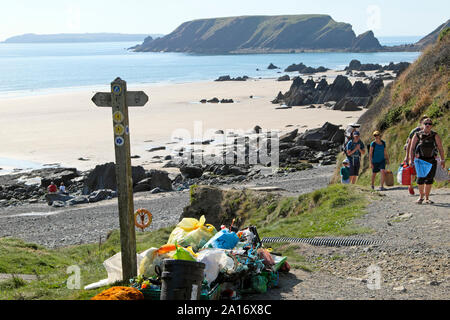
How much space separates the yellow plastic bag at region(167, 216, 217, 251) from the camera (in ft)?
25.2

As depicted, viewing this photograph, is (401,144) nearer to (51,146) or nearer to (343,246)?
(343,246)

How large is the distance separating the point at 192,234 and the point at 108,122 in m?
43.1

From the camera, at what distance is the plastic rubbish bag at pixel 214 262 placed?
673cm

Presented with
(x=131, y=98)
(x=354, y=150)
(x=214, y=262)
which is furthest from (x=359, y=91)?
(x=214, y=262)

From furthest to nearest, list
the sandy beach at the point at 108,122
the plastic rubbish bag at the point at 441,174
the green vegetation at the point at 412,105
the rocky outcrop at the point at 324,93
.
Answer: the rocky outcrop at the point at 324,93 < the sandy beach at the point at 108,122 < the green vegetation at the point at 412,105 < the plastic rubbish bag at the point at 441,174

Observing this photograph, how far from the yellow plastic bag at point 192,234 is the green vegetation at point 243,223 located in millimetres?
1245

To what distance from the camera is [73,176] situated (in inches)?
1203

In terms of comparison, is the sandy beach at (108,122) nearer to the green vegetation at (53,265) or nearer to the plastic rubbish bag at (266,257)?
the green vegetation at (53,265)

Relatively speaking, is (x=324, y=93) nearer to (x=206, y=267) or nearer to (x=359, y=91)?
(x=359, y=91)

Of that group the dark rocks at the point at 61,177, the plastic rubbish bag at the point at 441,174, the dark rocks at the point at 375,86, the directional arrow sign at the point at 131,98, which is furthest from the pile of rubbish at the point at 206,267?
the dark rocks at the point at 375,86

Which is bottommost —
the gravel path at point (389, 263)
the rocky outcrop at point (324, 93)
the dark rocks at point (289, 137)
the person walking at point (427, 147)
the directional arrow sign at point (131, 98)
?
the dark rocks at point (289, 137)

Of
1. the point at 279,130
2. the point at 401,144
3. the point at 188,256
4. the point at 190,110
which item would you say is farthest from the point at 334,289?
the point at 190,110

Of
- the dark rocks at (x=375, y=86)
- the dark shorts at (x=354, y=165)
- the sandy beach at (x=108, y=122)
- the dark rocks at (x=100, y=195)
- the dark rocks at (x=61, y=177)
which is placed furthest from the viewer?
the dark rocks at (x=375, y=86)

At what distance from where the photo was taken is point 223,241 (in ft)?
24.7
